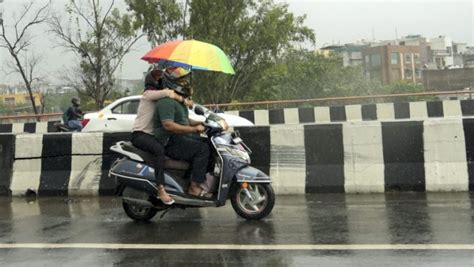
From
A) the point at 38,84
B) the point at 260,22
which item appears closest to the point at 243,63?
the point at 260,22

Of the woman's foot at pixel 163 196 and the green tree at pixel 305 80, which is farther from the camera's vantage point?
the green tree at pixel 305 80

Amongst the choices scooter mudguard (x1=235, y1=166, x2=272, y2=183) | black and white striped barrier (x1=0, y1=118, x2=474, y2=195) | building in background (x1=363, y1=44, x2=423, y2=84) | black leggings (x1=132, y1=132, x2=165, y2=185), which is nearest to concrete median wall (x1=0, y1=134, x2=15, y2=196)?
black and white striped barrier (x1=0, y1=118, x2=474, y2=195)

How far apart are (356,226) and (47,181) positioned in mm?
5085

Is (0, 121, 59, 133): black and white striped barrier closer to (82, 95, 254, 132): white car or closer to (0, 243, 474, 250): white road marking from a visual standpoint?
(82, 95, 254, 132): white car

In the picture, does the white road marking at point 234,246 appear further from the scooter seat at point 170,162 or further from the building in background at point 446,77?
the building in background at point 446,77

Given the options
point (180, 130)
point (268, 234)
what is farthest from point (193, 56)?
point (268, 234)

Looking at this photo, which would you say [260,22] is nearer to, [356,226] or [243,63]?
[243,63]

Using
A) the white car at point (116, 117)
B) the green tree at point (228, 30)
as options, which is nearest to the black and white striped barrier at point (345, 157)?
the white car at point (116, 117)

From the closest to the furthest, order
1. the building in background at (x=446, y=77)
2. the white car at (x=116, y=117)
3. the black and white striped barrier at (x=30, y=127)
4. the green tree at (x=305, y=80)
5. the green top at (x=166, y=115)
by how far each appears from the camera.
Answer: the green top at (x=166, y=115) → the white car at (x=116, y=117) → the black and white striped barrier at (x=30, y=127) → the green tree at (x=305, y=80) → the building in background at (x=446, y=77)

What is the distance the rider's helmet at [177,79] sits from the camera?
6504 mm

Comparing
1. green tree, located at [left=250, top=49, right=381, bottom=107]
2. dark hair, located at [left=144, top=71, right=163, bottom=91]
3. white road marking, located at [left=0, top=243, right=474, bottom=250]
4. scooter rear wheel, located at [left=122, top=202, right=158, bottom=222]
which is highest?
green tree, located at [left=250, top=49, right=381, bottom=107]

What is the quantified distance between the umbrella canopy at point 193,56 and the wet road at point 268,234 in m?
1.79

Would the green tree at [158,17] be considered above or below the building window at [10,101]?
above

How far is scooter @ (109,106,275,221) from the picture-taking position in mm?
6477
